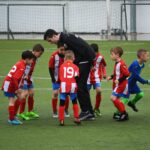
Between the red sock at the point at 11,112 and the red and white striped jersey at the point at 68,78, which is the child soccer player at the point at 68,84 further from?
the red sock at the point at 11,112

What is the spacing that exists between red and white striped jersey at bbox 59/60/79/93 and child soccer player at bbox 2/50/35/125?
637 millimetres

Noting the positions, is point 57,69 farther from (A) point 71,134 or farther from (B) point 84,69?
(A) point 71,134

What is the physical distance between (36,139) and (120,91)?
2503 millimetres

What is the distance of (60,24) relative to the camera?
40.2 metres

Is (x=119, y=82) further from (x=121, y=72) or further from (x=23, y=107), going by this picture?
(x=23, y=107)

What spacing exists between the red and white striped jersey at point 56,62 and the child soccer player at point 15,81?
95 cm

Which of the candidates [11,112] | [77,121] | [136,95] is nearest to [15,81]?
[11,112]

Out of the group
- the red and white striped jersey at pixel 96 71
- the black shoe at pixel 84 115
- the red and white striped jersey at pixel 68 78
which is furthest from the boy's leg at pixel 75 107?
the red and white striped jersey at pixel 96 71

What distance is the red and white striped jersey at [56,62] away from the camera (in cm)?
1241

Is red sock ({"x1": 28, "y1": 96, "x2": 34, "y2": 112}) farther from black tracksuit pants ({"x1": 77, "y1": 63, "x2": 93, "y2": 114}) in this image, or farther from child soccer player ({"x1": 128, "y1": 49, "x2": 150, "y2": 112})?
child soccer player ({"x1": 128, "y1": 49, "x2": 150, "y2": 112})

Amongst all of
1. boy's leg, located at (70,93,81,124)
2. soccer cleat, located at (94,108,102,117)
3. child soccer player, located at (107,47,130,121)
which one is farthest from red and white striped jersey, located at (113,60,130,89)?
boy's leg, located at (70,93,81,124)

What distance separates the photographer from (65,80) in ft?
37.0

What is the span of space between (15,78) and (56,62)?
1.50 metres

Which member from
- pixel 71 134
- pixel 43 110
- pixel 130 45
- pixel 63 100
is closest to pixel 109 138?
pixel 71 134
